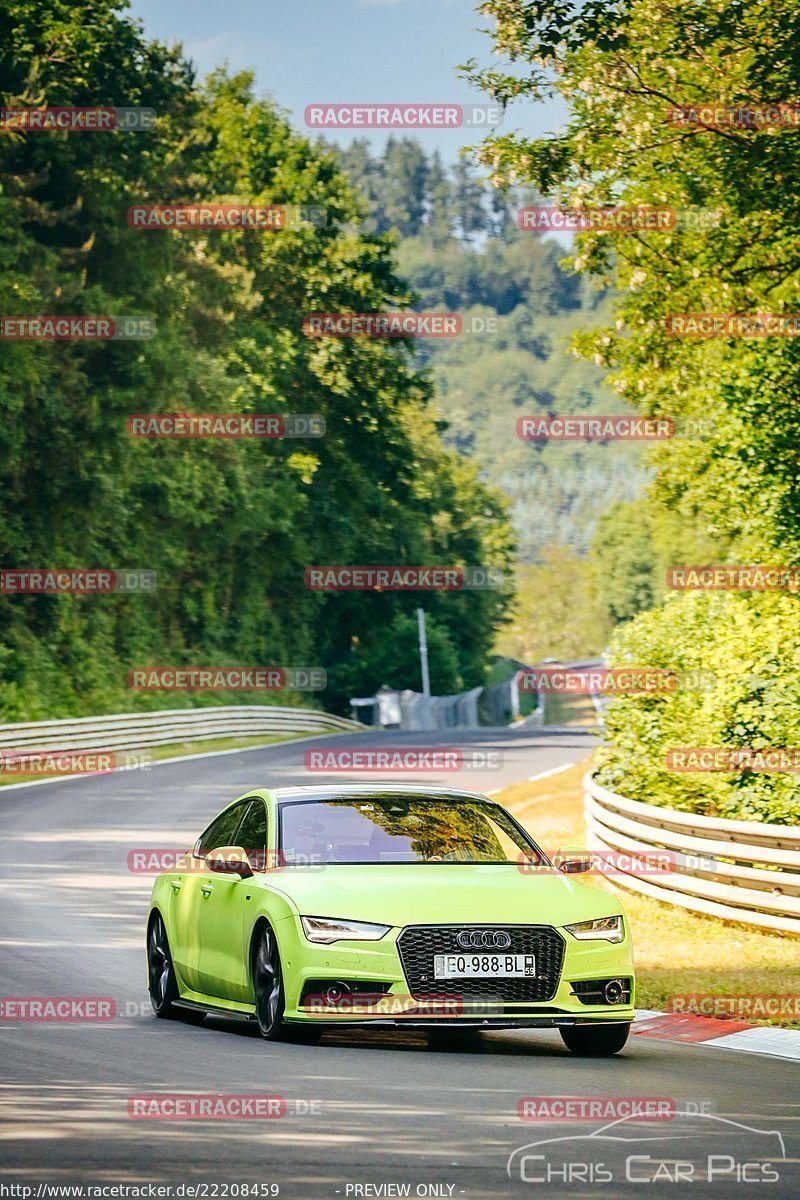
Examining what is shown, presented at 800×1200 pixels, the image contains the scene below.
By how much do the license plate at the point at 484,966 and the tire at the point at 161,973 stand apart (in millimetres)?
2662

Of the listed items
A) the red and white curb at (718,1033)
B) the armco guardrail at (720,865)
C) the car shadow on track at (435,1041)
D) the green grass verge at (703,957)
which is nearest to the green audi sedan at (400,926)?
the car shadow on track at (435,1041)

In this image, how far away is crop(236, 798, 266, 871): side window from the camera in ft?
34.7

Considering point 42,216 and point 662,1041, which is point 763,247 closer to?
point 662,1041

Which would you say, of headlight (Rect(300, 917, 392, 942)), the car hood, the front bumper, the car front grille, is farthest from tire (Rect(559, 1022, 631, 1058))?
headlight (Rect(300, 917, 392, 942))

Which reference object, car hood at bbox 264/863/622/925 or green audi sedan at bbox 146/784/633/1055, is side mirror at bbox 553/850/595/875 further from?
car hood at bbox 264/863/622/925

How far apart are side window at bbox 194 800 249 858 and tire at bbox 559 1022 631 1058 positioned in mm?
2459

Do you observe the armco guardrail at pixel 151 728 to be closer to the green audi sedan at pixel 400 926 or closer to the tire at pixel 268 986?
the green audi sedan at pixel 400 926

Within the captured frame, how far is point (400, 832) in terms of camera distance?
10.7 meters

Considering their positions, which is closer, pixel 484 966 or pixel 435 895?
pixel 484 966

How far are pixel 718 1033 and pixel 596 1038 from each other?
1668mm

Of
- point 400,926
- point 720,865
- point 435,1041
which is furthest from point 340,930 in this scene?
point 720,865

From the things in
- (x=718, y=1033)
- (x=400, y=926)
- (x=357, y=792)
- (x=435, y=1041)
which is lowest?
(x=718, y=1033)

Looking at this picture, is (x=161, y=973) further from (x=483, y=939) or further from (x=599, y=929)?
(x=599, y=929)

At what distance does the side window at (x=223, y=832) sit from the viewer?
11492 millimetres
